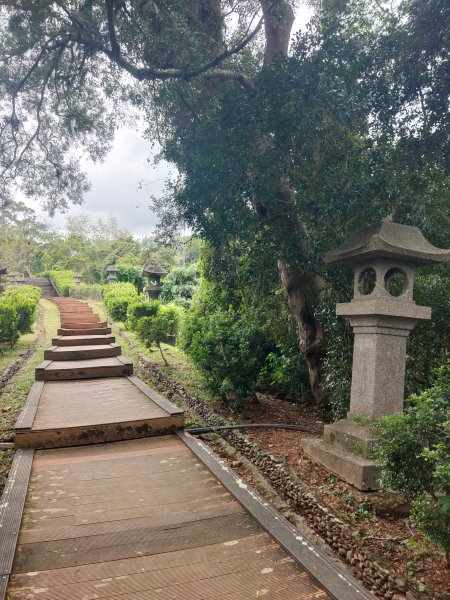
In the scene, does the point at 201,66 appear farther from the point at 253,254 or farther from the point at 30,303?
the point at 30,303

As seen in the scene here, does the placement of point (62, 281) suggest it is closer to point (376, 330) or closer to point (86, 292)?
point (86, 292)

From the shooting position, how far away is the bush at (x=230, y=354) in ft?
22.8

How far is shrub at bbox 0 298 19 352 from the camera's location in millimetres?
12750

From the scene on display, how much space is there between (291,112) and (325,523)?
4517 millimetres

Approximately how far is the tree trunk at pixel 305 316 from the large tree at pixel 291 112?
2cm

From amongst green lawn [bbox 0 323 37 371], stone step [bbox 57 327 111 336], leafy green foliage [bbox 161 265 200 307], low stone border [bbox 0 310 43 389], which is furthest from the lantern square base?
leafy green foliage [bbox 161 265 200 307]

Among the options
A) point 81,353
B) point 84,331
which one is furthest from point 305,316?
point 84,331

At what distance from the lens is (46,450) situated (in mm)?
4871

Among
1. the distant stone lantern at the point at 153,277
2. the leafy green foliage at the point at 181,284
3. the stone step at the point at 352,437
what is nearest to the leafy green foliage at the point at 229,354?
the stone step at the point at 352,437

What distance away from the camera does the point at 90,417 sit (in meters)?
5.60

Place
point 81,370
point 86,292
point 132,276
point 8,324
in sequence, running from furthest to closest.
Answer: point 86,292 < point 132,276 < point 8,324 < point 81,370

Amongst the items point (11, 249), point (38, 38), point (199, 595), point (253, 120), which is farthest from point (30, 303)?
point (11, 249)

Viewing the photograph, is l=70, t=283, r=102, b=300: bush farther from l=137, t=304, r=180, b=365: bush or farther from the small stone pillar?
l=137, t=304, r=180, b=365: bush

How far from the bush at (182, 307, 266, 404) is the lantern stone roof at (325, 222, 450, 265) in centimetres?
255
